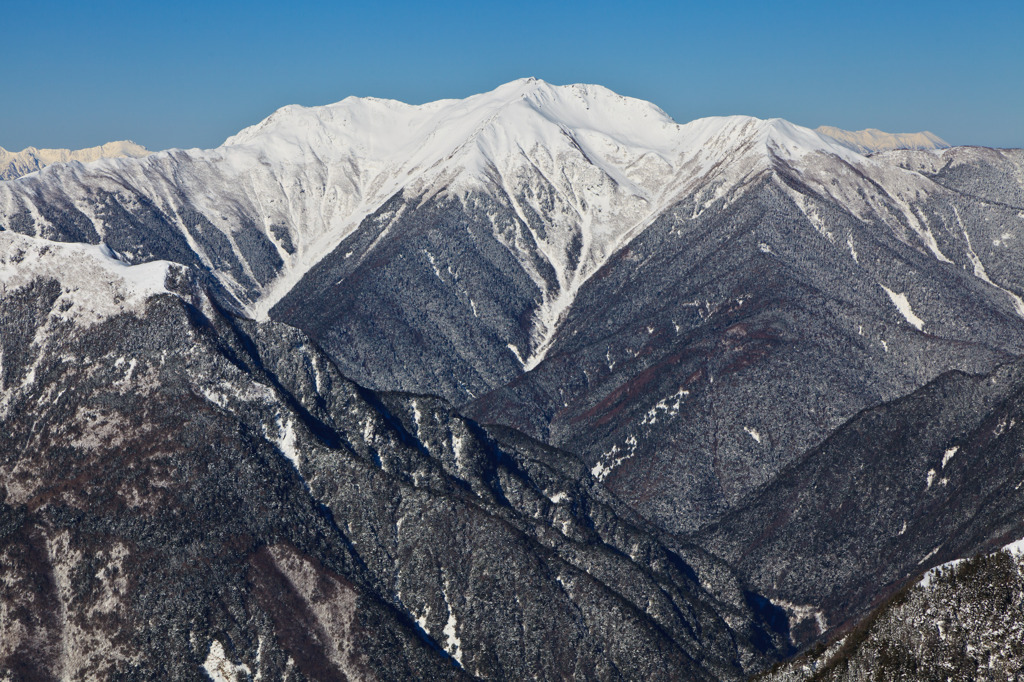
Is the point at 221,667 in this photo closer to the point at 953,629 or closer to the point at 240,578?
the point at 240,578

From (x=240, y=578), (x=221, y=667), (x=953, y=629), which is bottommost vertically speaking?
(x=953, y=629)

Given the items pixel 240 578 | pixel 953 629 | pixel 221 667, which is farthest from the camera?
pixel 240 578

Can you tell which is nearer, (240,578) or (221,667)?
(221,667)

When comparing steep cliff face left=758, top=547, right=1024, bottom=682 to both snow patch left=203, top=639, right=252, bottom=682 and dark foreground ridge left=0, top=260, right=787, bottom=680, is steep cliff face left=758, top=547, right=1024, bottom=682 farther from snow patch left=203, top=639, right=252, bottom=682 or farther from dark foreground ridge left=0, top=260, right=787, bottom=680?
snow patch left=203, top=639, right=252, bottom=682

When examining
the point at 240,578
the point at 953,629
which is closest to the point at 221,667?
the point at 240,578

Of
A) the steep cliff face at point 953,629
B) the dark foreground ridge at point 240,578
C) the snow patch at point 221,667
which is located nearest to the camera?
the steep cliff face at point 953,629

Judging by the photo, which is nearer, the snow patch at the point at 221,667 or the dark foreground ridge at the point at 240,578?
the snow patch at the point at 221,667

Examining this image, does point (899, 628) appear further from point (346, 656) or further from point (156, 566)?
point (156, 566)

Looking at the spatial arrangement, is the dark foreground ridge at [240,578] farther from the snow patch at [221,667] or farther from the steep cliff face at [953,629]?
the steep cliff face at [953,629]

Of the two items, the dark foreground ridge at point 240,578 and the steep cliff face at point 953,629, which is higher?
the dark foreground ridge at point 240,578

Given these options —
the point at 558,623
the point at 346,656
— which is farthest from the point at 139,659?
the point at 558,623

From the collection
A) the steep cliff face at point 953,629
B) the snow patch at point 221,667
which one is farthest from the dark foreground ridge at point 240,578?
the steep cliff face at point 953,629
